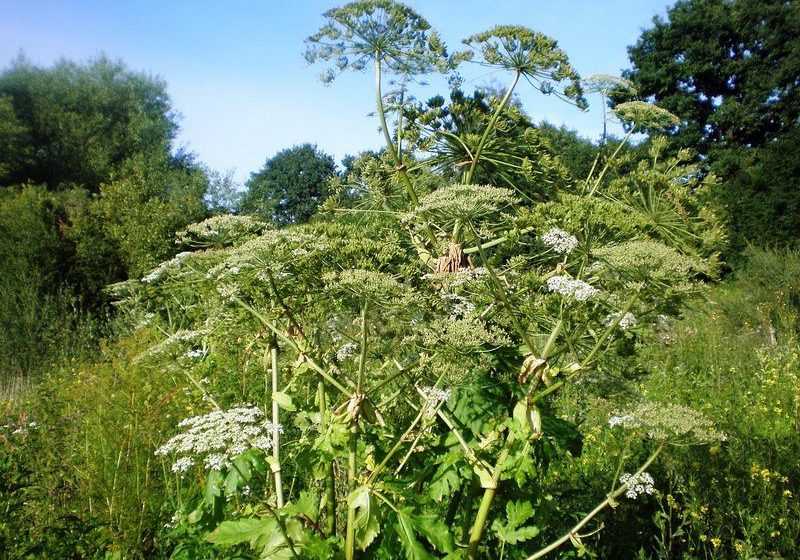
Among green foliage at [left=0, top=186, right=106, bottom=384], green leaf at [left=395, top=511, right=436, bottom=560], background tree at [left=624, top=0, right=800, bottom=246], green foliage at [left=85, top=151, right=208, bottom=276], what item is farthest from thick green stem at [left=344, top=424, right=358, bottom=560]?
background tree at [left=624, top=0, right=800, bottom=246]

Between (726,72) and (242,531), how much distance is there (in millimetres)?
36151

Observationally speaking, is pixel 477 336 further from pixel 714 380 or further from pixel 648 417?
pixel 714 380

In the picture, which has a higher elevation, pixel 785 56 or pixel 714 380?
pixel 785 56

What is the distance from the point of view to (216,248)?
11.3ft

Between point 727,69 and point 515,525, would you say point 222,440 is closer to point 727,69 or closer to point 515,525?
point 515,525

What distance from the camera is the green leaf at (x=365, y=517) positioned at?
2414 mm

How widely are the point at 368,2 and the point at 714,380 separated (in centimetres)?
647

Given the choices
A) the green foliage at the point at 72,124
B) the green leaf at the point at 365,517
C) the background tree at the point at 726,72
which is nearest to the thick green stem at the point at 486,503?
the green leaf at the point at 365,517

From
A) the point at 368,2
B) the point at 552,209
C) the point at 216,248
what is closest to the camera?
the point at 552,209

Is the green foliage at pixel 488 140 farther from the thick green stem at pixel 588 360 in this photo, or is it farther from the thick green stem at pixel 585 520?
the thick green stem at pixel 585 520

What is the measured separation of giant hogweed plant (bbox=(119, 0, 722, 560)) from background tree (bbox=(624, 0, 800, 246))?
30.5 meters

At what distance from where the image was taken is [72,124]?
116 ft

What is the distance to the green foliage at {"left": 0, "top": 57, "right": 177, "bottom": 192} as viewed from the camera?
114 ft

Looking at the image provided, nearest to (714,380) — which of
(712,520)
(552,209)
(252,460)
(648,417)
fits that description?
(712,520)
